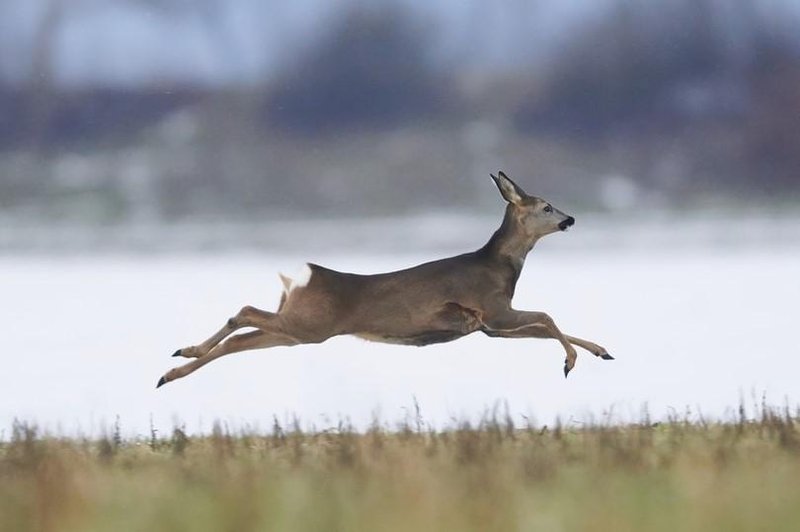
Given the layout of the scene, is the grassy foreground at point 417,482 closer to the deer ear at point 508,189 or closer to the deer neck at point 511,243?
the deer neck at point 511,243

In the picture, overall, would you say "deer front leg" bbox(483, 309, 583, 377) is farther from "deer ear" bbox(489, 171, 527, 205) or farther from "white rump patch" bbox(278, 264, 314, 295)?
"white rump patch" bbox(278, 264, 314, 295)

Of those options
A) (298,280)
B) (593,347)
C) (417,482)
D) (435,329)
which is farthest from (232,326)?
(417,482)

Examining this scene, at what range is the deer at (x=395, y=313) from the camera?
8422 millimetres

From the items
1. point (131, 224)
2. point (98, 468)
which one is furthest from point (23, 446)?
point (131, 224)

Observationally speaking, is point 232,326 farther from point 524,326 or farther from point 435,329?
point 524,326

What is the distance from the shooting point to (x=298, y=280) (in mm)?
8484

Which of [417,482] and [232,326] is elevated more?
[232,326]

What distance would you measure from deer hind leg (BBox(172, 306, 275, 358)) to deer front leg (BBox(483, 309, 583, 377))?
4.60 ft

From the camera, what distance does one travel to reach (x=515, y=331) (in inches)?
340

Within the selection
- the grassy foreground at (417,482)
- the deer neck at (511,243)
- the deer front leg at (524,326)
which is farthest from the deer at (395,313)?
the grassy foreground at (417,482)

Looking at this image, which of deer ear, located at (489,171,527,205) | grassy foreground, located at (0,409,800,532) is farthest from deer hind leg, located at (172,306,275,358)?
deer ear, located at (489,171,527,205)

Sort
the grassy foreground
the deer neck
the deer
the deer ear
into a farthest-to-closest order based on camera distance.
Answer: the deer neck, the deer ear, the deer, the grassy foreground

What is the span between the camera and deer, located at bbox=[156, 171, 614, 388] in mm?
8422

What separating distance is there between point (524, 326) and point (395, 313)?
816 millimetres
